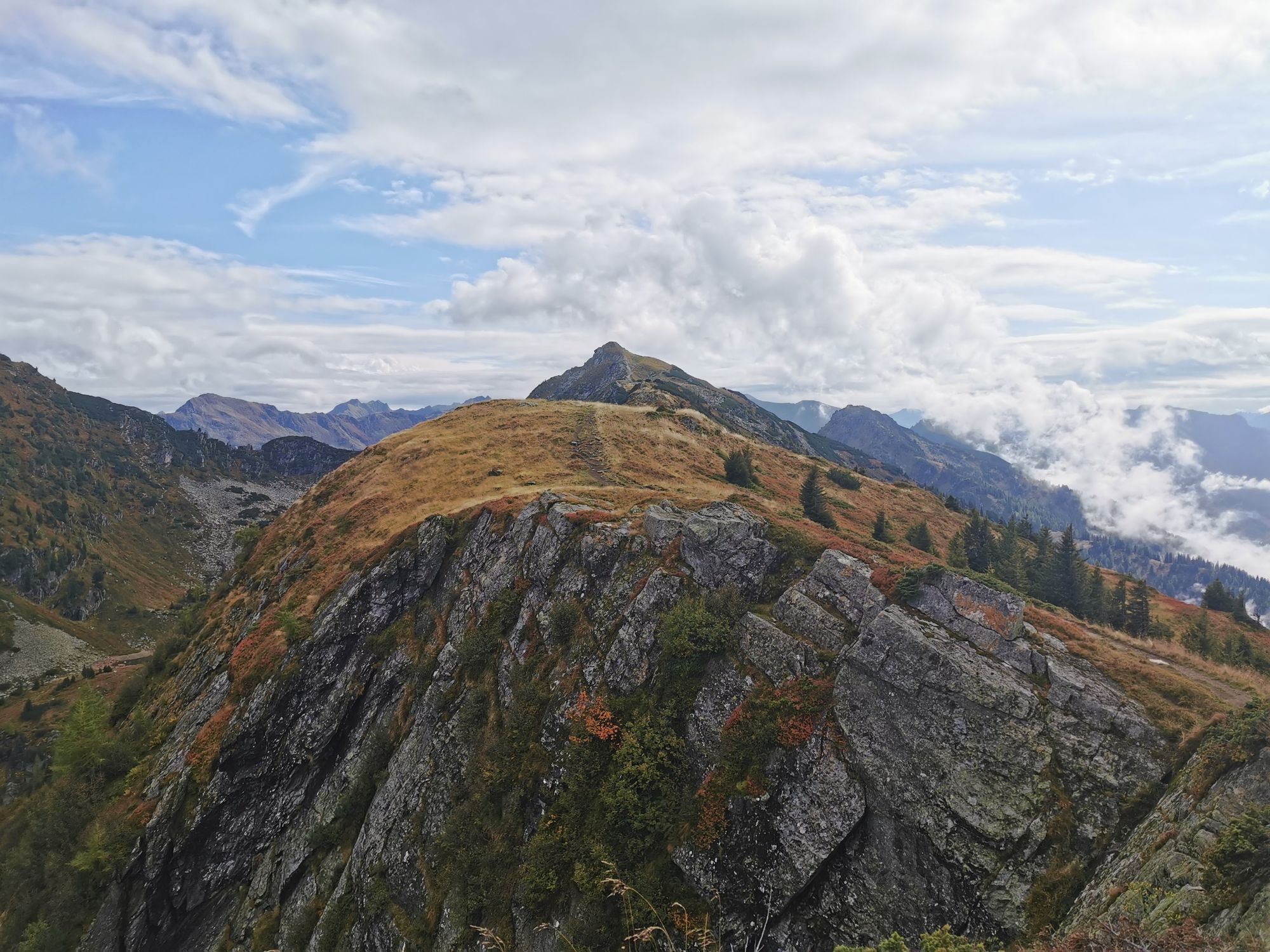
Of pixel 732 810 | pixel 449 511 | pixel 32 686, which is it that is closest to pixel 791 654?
pixel 732 810

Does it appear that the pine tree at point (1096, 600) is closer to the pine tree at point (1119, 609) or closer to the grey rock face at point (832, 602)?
the pine tree at point (1119, 609)

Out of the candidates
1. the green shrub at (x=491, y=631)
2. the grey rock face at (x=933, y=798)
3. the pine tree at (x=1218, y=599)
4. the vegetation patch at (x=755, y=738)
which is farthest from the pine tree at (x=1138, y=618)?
the green shrub at (x=491, y=631)

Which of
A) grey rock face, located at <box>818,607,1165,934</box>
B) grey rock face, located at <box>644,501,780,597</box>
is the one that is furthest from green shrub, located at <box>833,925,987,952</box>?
grey rock face, located at <box>644,501,780,597</box>

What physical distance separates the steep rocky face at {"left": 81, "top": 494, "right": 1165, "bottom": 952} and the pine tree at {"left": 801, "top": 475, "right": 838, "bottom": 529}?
26387 mm

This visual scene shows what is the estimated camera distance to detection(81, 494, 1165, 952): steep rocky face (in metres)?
21.1

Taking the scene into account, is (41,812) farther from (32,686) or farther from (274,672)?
(32,686)

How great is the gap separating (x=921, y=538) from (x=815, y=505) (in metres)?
11.6

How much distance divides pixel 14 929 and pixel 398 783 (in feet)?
112

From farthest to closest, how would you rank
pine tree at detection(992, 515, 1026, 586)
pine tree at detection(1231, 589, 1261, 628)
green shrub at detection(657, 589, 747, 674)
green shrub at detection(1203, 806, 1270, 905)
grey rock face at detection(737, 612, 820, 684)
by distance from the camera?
pine tree at detection(1231, 589, 1261, 628) → pine tree at detection(992, 515, 1026, 586) → green shrub at detection(657, 589, 747, 674) → grey rock face at detection(737, 612, 820, 684) → green shrub at detection(1203, 806, 1270, 905)

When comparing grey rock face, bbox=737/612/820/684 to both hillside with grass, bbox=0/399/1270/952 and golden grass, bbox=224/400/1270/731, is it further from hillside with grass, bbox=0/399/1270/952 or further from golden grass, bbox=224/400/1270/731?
golden grass, bbox=224/400/1270/731

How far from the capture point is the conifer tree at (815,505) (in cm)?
5953

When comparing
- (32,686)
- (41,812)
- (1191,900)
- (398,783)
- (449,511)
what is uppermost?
(449,511)

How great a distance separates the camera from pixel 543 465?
65375 mm

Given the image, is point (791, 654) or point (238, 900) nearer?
point (791, 654)
